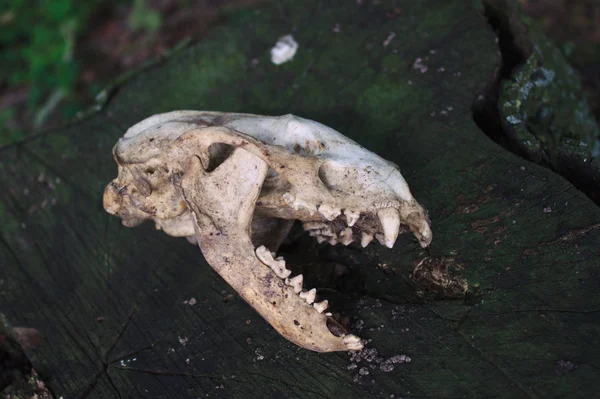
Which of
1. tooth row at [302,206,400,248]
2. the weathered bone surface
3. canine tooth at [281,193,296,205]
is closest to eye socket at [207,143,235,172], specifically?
the weathered bone surface

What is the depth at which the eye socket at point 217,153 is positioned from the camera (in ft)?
9.53

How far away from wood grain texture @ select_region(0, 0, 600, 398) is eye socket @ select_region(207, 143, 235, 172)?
27.7 inches

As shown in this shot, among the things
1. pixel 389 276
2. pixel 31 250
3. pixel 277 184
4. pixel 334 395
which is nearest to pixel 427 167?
pixel 389 276

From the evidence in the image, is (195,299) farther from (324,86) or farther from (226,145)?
(324,86)

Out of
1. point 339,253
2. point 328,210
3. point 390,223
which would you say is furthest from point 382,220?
point 339,253

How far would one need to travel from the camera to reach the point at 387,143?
3471 mm

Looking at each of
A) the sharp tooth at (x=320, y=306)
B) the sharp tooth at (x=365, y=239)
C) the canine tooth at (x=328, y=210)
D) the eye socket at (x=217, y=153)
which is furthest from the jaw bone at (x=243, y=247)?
the sharp tooth at (x=365, y=239)

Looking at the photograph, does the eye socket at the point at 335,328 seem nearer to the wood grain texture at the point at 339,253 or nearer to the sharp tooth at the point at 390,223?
the wood grain texture at the point at 339,253

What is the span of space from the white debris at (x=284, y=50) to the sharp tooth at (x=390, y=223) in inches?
78.1

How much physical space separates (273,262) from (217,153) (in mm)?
682

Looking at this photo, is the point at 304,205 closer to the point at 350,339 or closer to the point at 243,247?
the point at 243,247

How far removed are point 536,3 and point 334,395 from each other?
531cm

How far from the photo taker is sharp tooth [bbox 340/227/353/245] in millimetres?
2934

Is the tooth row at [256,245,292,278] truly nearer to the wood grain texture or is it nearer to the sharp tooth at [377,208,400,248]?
the wood grain texture
